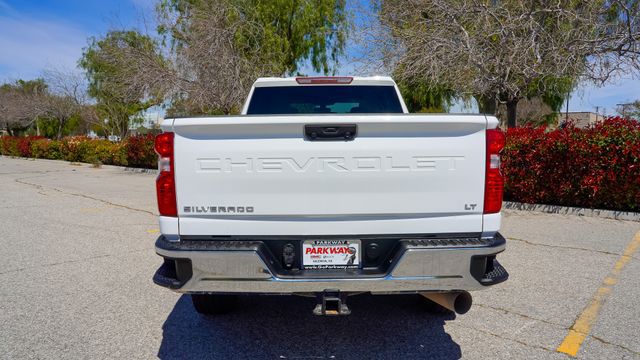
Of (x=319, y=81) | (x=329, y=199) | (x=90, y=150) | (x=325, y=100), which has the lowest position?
(x=90, y=150)

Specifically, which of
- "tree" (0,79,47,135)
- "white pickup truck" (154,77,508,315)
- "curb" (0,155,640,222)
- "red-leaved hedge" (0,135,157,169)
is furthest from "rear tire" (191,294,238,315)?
"tree" (0,79,47,135)

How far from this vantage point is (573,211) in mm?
8203

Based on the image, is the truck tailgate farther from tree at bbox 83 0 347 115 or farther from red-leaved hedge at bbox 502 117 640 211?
tree at bbox 83 0 347 115

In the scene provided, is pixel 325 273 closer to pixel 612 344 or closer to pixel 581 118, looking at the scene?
pixel 612 344

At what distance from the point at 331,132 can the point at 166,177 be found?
107 cm

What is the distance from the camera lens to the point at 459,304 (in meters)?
2.84

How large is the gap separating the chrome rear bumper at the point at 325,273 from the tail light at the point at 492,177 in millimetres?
249

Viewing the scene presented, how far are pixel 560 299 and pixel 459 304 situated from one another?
1866 millimetres

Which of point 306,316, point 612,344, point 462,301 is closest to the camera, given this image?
point 462,301

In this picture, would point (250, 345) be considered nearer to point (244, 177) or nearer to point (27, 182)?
point (244, 177)

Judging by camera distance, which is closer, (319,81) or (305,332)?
(305,332)

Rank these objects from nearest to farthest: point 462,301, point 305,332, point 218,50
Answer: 1. point 462,301
2. point 305,332
3. point 218,50

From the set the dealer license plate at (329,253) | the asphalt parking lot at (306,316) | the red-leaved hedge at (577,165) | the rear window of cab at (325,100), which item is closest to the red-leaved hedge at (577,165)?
the red-leaved hedge at (577,165)

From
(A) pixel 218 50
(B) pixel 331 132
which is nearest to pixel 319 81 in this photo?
(B) pixel 331 132
